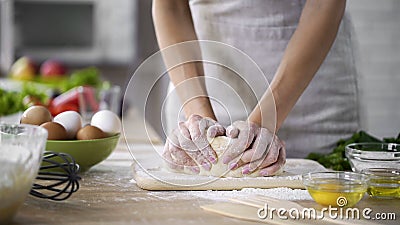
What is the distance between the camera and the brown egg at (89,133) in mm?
1481

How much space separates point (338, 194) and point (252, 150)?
0.24 meters

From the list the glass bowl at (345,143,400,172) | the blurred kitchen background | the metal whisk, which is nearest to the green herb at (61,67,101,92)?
the metal whisk

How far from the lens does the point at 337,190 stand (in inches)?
46.5

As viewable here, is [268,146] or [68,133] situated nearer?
[268,146]

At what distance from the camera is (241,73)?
161 centimetres

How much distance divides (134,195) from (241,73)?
0.47 meters

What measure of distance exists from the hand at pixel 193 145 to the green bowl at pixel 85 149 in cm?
17

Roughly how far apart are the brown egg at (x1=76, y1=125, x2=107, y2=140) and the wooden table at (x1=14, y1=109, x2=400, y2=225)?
112 mm

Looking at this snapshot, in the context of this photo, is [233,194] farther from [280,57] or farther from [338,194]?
[280,57]

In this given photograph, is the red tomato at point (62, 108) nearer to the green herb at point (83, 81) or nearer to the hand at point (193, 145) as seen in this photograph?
the green herb at point (83, 81)

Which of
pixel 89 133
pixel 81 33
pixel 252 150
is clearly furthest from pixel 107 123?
pixel 81 33

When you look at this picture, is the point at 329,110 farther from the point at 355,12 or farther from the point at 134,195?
the point at 355,12

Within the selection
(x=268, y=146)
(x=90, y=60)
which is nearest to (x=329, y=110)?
(x=268, y=146)

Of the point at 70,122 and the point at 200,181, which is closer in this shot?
the point at 200,181
